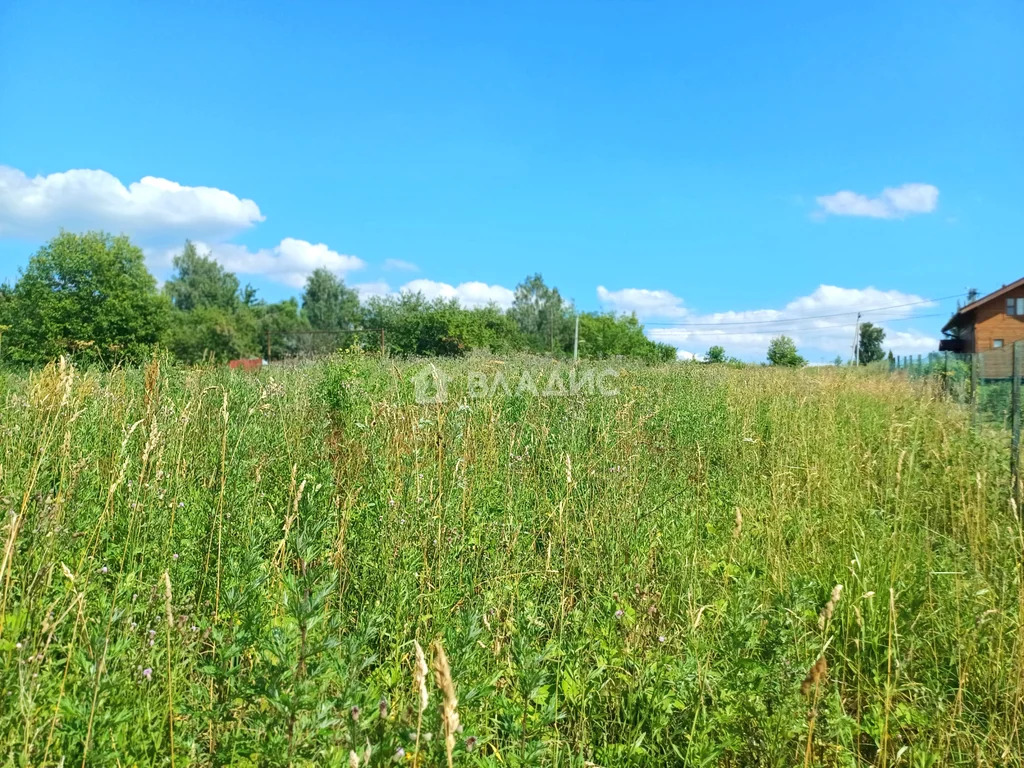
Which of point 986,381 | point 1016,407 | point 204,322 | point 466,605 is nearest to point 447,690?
point 466,605

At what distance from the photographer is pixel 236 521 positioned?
2.42m

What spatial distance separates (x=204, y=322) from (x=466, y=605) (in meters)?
56.1

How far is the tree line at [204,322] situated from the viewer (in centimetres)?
2888

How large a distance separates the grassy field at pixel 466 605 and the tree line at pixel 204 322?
560 inches

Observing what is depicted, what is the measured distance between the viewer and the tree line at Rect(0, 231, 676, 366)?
2888cm

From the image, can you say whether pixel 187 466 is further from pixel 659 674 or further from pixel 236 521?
Result: pixel 659 674

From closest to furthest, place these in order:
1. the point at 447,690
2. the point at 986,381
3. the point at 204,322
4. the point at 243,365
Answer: the point at 447,690 < the point at 243,365 < the point at 986,381 < the point at 204,322

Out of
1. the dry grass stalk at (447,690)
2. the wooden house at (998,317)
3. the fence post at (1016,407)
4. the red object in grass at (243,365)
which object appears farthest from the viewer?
the wooden house at (998,317)

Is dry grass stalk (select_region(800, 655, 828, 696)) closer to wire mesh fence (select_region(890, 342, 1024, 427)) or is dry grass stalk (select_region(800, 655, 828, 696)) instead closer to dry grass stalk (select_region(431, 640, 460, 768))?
dry grass stalk (select_region(431, 640, 460, 768))

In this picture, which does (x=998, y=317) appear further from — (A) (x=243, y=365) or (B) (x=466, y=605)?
(B) (x=466, y=605)

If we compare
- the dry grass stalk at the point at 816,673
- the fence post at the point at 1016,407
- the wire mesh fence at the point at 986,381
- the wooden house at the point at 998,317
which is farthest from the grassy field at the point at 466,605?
the wooden house at the point at 998,317

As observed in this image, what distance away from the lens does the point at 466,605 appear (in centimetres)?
213

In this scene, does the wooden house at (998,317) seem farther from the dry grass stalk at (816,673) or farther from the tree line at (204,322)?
the dry grass stalk at (816,673)

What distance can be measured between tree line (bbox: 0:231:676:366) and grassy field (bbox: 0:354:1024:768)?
14.2 meters
